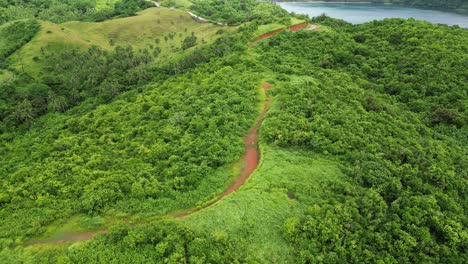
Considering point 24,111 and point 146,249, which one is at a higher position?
point 146,249

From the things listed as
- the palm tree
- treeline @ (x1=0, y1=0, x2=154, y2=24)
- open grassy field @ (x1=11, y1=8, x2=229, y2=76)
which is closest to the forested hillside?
the palm tree

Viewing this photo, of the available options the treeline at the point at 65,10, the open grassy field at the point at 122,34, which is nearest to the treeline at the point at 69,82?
the open grassy field at the point at 122,34

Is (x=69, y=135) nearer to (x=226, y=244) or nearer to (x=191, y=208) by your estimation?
(x=191, y=208)

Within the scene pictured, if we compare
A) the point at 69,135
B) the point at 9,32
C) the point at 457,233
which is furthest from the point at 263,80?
the point at 9,32

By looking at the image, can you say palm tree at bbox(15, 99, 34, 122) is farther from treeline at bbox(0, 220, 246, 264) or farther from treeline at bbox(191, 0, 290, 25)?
treeline at bbox(191, 0, 290, 25)

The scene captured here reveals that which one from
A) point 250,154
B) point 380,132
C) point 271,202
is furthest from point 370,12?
point 271,202

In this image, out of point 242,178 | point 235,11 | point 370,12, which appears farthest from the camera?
point 370,12

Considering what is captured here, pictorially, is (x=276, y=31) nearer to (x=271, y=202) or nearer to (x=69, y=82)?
(x=69, y=82)
